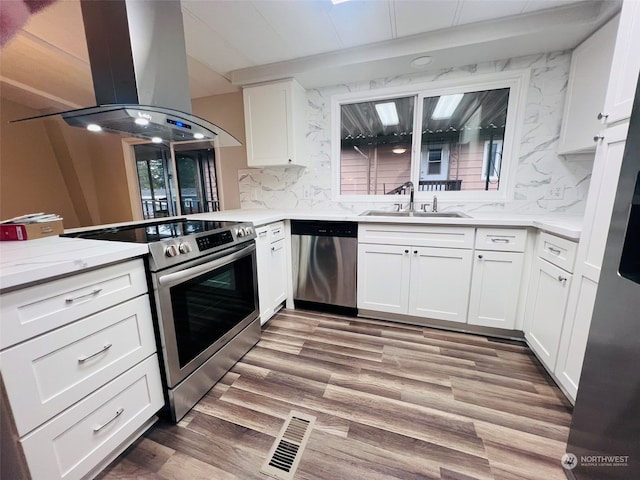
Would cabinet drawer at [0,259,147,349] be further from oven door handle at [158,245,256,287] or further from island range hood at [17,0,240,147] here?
island range hood at [17,0,240,147]

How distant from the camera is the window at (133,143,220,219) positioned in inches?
104

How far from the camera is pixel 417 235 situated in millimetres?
2008

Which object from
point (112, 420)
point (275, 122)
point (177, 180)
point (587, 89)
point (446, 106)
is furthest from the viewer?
point (177, 180)

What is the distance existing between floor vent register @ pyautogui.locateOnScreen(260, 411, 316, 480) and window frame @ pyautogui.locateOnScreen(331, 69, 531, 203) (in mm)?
2052

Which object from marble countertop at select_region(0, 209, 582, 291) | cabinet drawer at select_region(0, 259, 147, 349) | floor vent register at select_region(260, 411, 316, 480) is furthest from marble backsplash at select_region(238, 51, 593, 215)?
cabinet drawer at select_region(0, 259, 147, 349)

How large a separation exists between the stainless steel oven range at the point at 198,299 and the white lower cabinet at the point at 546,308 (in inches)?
77.8

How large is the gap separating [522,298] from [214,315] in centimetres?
220

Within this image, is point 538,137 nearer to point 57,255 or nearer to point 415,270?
point 415,270

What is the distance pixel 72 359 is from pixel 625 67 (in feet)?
8.31

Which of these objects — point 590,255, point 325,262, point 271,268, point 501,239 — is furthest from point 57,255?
point 501,239

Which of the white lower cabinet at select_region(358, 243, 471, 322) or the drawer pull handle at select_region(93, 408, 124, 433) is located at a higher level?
the white lower cabinet at select_region(358, 243, 471, 322)

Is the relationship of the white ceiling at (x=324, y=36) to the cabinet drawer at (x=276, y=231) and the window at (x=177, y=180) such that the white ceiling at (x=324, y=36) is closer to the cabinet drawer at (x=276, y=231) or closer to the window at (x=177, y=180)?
the window at (x=177, y=180)

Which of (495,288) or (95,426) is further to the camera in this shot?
(495,288)

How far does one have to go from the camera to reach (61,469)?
89 cm
